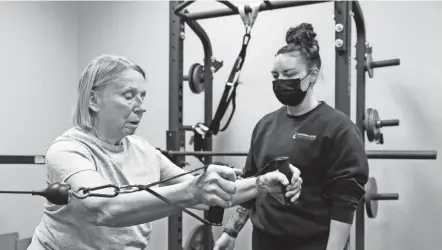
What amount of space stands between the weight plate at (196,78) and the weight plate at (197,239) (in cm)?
91

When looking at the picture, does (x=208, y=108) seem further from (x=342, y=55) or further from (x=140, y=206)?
(x=140, y=206)

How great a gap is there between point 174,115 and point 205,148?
32 cm

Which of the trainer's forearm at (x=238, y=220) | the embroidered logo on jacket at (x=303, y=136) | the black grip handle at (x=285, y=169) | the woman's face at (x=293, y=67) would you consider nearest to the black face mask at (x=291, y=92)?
the woman's face at (x=293, y=67)

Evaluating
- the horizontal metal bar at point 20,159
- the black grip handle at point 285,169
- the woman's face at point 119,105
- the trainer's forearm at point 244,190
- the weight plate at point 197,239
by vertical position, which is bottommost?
the weight plate at point 197,239

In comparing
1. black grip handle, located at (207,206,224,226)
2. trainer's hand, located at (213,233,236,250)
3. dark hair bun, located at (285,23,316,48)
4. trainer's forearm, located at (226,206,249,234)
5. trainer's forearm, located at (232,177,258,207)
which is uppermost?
dark hair bun, located at (285,23,316,48)

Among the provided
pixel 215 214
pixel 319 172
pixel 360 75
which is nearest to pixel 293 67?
pixel 319 172

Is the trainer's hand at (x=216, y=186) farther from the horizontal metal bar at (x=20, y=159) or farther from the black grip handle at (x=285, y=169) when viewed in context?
the horizontal metal bar at (x=20, y=159)

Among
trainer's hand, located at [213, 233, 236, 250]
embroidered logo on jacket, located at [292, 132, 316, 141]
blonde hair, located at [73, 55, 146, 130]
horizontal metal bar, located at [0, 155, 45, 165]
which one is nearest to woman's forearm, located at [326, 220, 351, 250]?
embroidered logo on jacket, located at [292, 132, 316, 141]

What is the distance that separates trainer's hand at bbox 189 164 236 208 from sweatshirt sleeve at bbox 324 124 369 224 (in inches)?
38.7

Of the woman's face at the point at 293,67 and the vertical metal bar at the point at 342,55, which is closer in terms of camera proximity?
the woman's face at the point at 293,67

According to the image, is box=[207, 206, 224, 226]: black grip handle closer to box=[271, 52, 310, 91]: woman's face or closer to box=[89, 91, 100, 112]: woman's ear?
box=[89, 91, 100, 112]: woman's ear

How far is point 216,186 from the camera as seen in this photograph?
948mm

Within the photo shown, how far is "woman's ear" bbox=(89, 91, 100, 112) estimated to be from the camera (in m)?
1.31

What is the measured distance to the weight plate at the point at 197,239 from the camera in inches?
115
